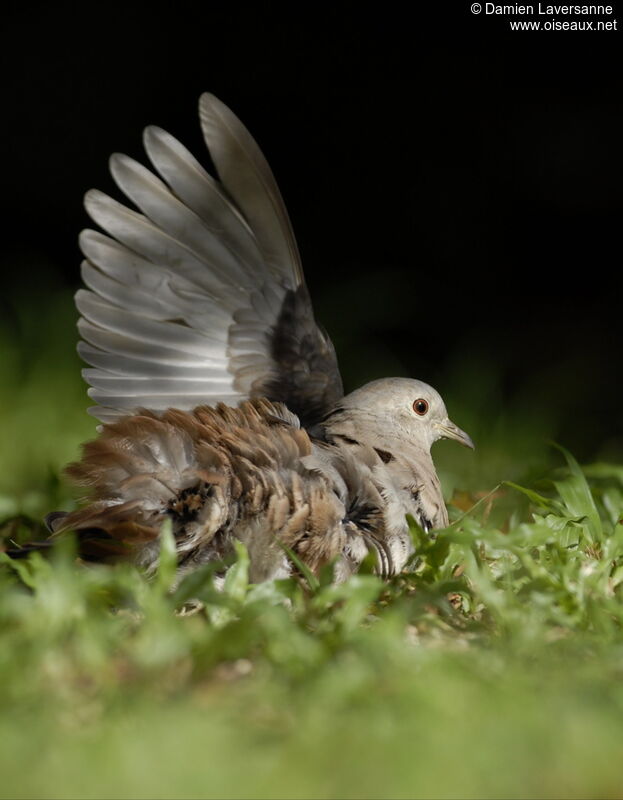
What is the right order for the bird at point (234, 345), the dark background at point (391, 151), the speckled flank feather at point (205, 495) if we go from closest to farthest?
the speckled flank feather at point (205, 495), the bird at point (234, 345), the dark background at point (391, 151)

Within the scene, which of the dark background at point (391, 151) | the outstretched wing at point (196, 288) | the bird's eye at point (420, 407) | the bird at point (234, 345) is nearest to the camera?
the bird at point (234, 345)

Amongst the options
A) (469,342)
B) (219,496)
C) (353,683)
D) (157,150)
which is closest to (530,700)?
(353,683)

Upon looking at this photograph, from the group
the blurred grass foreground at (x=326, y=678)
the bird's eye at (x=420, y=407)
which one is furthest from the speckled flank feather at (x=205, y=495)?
the bird's eye at (x=420, y=407)

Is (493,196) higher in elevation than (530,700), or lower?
higher

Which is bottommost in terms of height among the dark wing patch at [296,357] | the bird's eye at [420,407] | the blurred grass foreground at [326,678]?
the blurred grass foreground at [326,678]

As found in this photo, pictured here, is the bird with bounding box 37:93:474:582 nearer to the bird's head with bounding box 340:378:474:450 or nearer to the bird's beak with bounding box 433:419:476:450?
the bird's head with bounding box 340:378:474:450

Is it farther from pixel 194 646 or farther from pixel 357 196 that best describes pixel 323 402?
pixel 357 196

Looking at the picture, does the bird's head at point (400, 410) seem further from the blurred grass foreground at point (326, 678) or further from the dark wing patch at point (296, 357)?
the blurred grass foreground at point (326, 678)
